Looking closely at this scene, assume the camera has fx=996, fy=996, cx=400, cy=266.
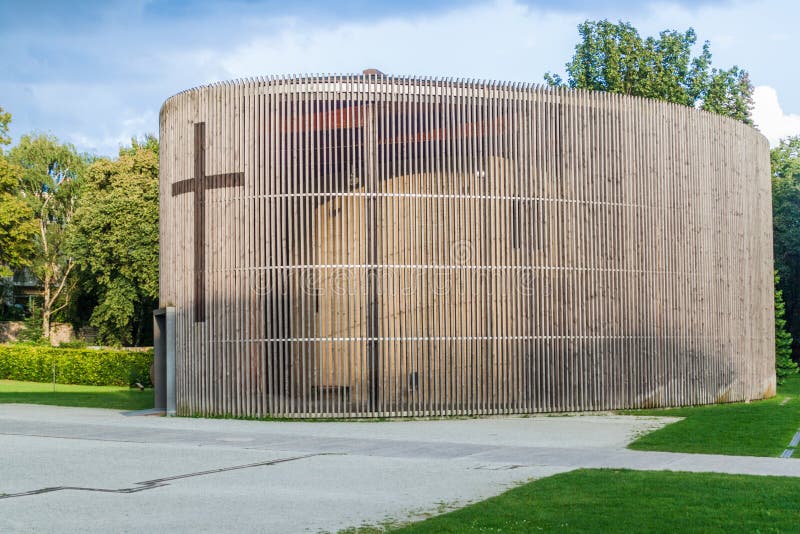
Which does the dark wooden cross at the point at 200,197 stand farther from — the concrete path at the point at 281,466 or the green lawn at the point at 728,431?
the green lawn at the point at 728,431

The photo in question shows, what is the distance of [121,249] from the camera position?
170 ft

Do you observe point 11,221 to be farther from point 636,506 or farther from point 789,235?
point 636,506

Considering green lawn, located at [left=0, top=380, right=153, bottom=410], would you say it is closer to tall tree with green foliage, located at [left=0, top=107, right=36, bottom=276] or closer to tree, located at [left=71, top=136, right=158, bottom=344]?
tall tree with green foliage, located at [left=0, top=107, right=36, bottom=276]

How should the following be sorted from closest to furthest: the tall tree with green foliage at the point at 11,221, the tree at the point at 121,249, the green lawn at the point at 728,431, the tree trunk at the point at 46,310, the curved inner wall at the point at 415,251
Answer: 1. the green lawn at the point at 728,431
2. the curved inner wall at the point at 415,251
3. the tall tree with green foliage at the point at 11,221
4. the tree at the point at 121,249
5. the tree trunk at the point at 46,310

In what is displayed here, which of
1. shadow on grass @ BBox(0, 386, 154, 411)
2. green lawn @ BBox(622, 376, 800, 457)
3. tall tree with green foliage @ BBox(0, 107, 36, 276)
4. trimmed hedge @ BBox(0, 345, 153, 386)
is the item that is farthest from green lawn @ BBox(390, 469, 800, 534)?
tall tree with green foliage @ BBox(0, 107, 36, 276)

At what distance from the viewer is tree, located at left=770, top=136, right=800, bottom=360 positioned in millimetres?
50250

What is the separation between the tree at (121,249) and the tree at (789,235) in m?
31.9

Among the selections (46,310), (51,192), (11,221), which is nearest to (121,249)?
(11,221)

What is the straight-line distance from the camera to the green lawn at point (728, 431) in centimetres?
1548

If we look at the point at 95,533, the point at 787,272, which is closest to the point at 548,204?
the point at 95,533

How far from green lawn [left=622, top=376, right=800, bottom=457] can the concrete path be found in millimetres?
681

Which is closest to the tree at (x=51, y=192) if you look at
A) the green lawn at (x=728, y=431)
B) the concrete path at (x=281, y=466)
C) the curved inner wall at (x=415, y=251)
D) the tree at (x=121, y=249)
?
the tree at (x=121, y=249)

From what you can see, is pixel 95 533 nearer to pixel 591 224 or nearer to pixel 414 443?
pixel 414 443

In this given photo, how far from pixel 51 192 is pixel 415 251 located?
53510 mm
